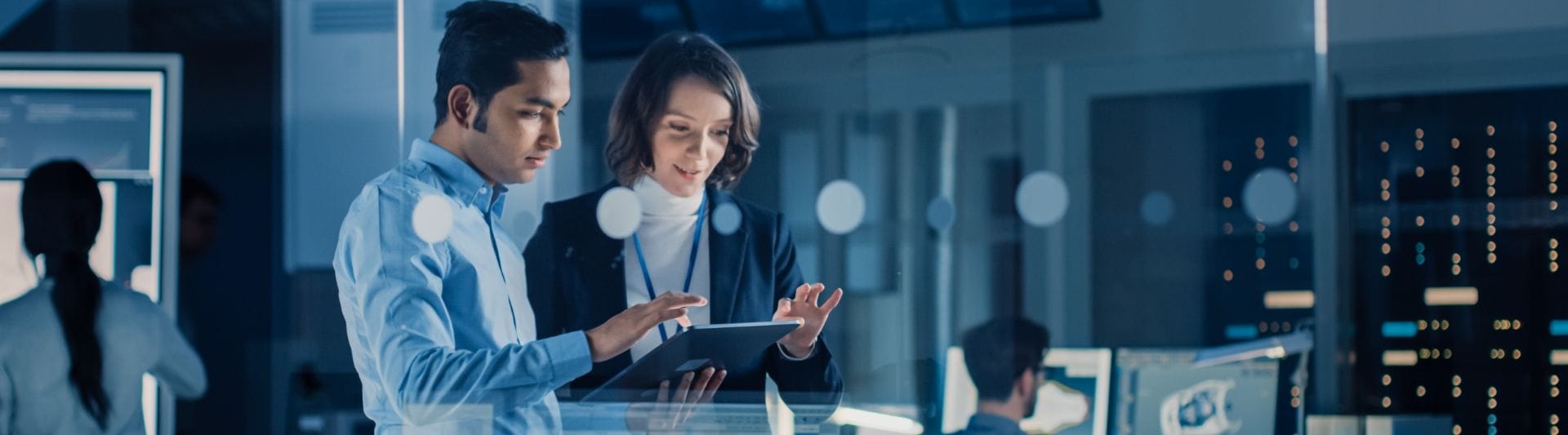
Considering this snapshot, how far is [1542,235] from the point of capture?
322cm

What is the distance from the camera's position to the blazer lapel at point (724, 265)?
9.74 feet

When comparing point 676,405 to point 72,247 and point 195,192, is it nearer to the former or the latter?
point 72,247

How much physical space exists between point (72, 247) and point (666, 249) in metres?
1.69

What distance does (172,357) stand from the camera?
3.39m

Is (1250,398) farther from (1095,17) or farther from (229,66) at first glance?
(229,66)

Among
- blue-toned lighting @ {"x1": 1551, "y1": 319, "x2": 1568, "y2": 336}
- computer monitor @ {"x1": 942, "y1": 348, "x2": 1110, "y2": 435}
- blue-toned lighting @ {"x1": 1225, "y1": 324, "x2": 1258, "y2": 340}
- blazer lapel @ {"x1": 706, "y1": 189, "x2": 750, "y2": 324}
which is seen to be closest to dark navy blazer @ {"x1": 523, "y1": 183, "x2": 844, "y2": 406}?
blazer lapel @ {"x1": 706, "y1": 189, "x2": 750, "y2": 324}

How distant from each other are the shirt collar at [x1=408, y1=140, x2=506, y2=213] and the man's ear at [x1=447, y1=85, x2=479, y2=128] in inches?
3.2

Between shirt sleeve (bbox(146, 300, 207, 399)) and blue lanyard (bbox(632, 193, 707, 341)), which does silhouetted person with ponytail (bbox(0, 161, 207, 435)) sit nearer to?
shirt sleeve (bbox(146, 300, 207, 399))

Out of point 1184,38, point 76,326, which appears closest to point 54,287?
point 76,326

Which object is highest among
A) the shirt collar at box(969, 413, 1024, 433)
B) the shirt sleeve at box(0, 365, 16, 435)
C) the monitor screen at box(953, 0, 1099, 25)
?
the monitor screen at box(953, 0, 1099, 25)

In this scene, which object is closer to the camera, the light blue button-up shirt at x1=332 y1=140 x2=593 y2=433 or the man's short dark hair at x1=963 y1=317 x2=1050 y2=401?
the light blue button-up shirt at x1=332 y1=140 x2=593 y2=433

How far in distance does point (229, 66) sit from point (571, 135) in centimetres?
226

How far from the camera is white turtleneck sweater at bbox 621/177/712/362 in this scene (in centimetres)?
297

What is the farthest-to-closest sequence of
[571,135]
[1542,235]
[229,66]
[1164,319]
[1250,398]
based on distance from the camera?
[229,66] < [1164,319] < [1542,235] < [571,135] < [1250,398]
